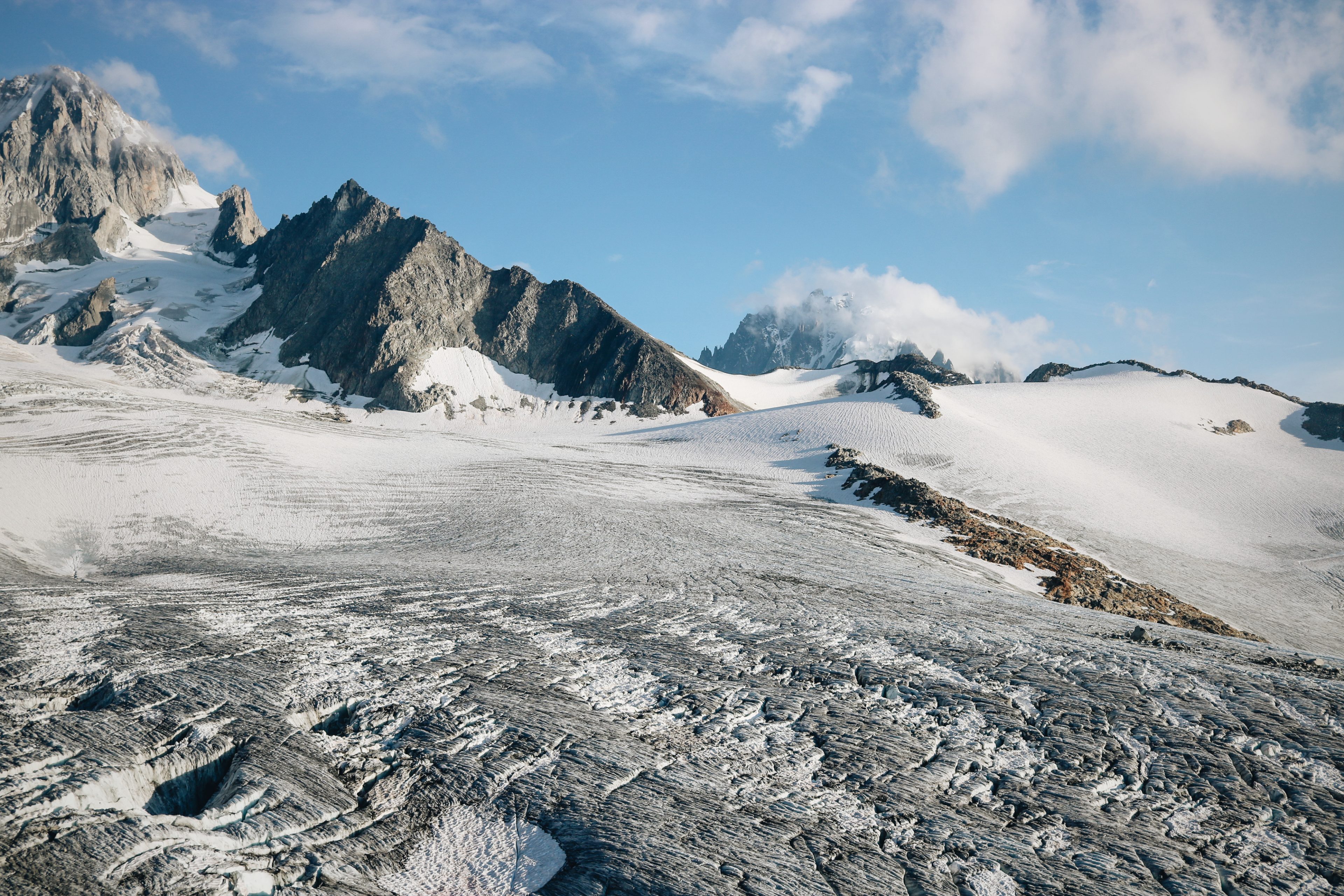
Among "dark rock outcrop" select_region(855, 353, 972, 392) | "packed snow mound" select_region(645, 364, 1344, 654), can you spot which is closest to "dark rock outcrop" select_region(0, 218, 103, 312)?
"packed snow mound" select_region(645, 364, 1344, 654)

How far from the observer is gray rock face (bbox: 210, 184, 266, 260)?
145 metres

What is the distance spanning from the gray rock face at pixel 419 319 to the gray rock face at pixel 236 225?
4095 cm

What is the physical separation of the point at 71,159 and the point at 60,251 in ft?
128

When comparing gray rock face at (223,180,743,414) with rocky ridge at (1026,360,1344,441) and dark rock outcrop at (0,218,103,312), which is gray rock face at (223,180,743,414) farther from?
rocky ridge at (1026,360,1344,441)

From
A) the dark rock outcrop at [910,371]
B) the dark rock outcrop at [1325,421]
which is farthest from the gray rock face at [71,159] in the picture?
the dark rock outcrop at [1325,421]

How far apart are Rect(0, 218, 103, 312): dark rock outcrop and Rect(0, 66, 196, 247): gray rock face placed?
27.5ft

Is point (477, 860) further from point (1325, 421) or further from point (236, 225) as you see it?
point (236, 225)

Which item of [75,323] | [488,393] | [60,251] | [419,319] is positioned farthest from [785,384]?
[60,251]

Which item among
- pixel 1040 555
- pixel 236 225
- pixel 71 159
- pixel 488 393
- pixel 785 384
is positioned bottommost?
pixel 1040 555

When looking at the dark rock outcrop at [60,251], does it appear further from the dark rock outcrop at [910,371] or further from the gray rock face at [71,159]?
the dark rock outcrop at [910,371]

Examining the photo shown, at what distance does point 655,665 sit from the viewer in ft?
32.7

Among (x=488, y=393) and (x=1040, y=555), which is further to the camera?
(x=488, y=393)

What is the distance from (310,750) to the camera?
666cm

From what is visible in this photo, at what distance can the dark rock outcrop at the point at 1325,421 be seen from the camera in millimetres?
57841
